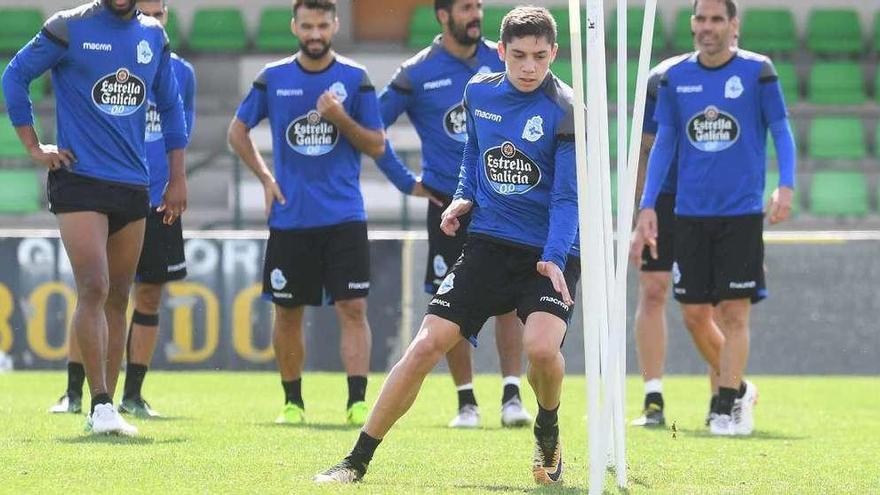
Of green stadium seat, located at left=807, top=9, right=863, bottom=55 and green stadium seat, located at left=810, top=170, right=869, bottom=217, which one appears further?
green stadium seat, located at left=807, top=9, right=863, bottom=55

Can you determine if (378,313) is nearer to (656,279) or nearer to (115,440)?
(656,279)

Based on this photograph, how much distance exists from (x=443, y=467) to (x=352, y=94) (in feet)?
10.5

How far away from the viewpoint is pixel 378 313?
14.8 metres

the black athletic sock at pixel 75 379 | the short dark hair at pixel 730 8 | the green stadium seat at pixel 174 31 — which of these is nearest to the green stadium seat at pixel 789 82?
the green stadium seat at pixel 174 31

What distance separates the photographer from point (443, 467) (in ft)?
24.8

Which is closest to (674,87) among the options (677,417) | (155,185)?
(677,417)

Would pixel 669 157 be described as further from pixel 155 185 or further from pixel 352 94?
pixel 155 185

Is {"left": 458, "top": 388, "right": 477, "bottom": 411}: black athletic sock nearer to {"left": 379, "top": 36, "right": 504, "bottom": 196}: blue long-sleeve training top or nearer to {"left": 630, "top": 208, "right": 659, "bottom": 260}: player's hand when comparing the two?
{"left": 379, "top": 36, "right": 504, "bottom": 196}: blue long-sleeve training top

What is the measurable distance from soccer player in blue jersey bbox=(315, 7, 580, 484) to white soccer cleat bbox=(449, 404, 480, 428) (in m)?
2.81

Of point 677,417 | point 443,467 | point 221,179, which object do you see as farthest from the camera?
point 221,179

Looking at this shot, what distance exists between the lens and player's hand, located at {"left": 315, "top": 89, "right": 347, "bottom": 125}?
9.84 m

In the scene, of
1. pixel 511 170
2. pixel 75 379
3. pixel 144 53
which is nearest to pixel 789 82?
pixel 75 379

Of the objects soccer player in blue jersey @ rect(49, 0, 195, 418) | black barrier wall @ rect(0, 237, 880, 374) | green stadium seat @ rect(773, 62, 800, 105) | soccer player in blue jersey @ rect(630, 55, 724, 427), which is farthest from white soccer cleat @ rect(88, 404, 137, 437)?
green stadium seat @ rect(773, 62, 800, 105)

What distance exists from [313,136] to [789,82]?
515 inches
